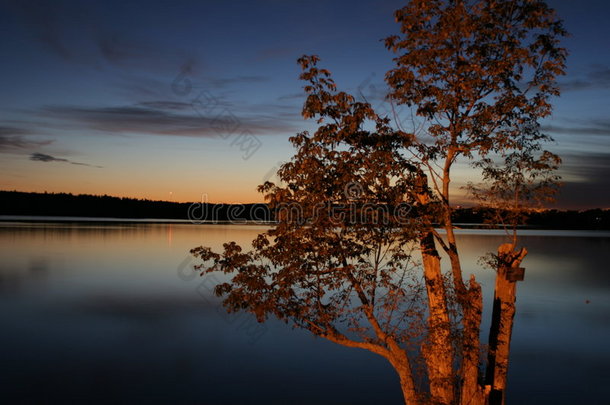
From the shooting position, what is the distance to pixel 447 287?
1295 cm

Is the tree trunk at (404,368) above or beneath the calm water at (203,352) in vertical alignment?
above

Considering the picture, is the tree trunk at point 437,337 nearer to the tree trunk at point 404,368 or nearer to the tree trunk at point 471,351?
the tree trunk at point 471,351

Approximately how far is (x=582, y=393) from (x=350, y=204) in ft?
44.1

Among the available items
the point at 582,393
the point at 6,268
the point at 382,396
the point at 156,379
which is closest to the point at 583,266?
the point at 582,393

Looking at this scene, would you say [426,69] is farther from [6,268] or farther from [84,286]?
[6,268]

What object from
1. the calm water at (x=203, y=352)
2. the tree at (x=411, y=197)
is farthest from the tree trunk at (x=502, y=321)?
the calm water at (x=203, y=352)

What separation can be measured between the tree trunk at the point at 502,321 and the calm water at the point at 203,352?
6.06 meters

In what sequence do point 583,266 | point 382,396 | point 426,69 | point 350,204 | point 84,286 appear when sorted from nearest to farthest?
point 350,204 < point 426,69 < point 382,396 < point 84,286 < point 583,266

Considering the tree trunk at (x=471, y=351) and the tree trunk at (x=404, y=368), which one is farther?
the tree trunk at (x=404, y=368)

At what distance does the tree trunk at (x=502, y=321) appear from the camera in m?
13.5

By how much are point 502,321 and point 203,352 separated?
14.3 m

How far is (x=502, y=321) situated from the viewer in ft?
44.7

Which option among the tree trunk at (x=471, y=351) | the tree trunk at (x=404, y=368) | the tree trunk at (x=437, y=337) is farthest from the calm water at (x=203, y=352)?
the tree trunk at (x=471, y=351)

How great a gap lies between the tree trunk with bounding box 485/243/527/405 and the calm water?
6.06 metres
